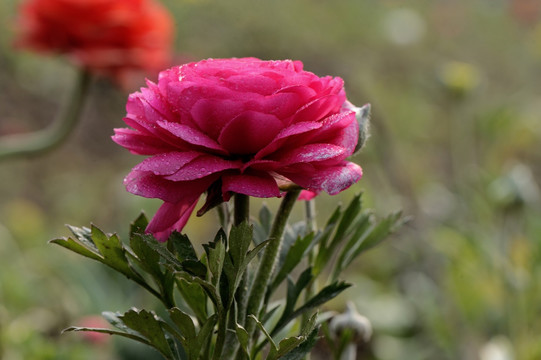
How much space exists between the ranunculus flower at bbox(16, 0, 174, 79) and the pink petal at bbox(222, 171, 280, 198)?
1037 millimetres

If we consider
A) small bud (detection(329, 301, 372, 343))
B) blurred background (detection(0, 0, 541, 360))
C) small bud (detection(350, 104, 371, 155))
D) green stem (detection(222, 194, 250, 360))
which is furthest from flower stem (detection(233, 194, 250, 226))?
blurred background (detection(0, 0, 541, 360))

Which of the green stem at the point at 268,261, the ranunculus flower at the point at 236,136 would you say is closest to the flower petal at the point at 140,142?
the ranunculus flower at the point at 236,136

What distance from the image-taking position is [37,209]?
9.05ft

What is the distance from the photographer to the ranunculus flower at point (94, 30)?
145 cm

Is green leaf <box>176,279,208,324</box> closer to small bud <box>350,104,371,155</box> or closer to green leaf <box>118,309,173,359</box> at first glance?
green leaf <box>118,309,173,359</box>

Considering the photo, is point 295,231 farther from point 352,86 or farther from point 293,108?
point 352,86

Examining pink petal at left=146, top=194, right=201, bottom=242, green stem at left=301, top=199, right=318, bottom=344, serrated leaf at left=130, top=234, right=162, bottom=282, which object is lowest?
green stem at left=301, top=199, right=318, bottom=344

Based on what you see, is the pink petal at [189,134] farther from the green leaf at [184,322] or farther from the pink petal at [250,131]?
the green leaf at [184,322]

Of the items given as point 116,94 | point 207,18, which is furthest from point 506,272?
point 207,18

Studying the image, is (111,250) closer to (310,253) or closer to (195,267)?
(195,267)

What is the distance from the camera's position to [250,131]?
1.54 ft

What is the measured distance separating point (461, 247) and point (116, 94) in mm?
2263

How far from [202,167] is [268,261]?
12 cm

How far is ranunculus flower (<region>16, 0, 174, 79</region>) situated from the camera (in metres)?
1.45
